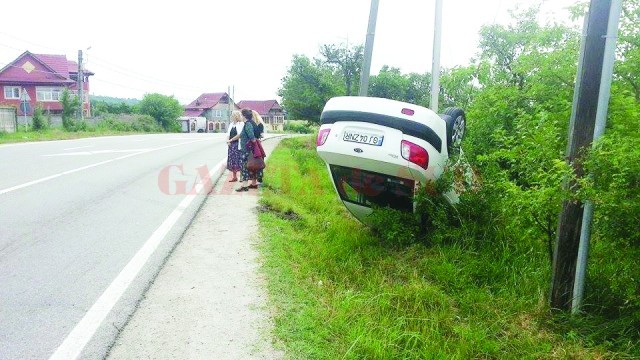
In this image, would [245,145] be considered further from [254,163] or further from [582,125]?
[582,125]

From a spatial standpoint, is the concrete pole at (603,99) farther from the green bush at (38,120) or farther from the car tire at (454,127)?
the green bush at (38,120)

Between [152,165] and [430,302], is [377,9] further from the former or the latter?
[430,302]

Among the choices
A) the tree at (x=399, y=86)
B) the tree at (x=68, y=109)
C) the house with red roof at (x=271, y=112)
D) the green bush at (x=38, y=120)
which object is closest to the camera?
the green bush at (x=38, y=120)

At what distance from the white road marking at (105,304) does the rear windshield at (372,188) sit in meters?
2.29

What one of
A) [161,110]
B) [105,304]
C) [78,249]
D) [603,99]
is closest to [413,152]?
[603,99]

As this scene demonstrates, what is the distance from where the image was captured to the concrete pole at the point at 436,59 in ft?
29.8

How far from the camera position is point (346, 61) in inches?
1137

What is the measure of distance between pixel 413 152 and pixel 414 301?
1502 millimetres

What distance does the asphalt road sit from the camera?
3.03 m

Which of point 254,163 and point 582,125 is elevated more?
point 582,125

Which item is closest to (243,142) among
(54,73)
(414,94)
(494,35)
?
(494,35)

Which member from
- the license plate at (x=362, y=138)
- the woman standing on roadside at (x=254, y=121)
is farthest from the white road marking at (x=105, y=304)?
the woman standing on roadside at (x=254, y=121)

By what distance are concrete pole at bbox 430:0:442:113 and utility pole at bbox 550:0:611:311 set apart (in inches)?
232

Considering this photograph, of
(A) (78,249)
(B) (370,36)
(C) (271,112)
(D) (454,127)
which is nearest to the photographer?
(A) (78,249)
